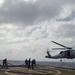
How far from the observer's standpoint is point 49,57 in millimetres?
68125

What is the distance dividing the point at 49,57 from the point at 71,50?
18.2 metres

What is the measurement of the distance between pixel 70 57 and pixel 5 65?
1723 centimetres

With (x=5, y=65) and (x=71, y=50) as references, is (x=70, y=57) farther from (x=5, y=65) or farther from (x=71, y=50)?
(x=5, y=65)

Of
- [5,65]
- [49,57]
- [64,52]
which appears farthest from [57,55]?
[5,65]

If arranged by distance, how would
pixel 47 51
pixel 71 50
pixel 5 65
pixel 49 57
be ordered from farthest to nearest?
pixel 47 51, pixel 49 57, pixel 5 65, pixel 71 50

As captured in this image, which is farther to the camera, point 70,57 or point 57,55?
point 57,55

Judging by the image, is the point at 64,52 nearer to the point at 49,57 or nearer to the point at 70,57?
the point at 70,57

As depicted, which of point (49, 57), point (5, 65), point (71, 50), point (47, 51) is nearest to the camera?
point (71, 50)

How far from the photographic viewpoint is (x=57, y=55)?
5831cm

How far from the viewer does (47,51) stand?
7294cm

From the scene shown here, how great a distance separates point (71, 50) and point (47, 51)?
22.8 metres

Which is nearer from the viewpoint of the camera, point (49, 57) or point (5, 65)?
point (5, 65)

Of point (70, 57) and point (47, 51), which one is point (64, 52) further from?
point (47, 51)

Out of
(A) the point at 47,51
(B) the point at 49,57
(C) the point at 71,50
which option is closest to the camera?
(C) the point at 71,50
